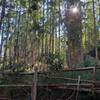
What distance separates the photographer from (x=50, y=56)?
1290 centimetres

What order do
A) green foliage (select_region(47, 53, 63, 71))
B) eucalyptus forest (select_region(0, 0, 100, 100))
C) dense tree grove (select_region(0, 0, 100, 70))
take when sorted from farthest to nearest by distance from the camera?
dense tree grove (select_region(0, 0, 100, 70)), green foliage (select_region(47, 53, 63, 71)), eucalyptus forest (select_region(0, 0, 100, 100))

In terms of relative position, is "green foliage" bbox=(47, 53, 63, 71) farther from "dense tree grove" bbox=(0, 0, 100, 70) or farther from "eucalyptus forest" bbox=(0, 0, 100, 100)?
"dense tree grove" bbox=(0, 0, 100, 70)

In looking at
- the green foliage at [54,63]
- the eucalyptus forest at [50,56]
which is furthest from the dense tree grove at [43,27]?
the green foliage at [54,63]

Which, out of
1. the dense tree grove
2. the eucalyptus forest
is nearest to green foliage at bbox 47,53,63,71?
the eucalyptus forest

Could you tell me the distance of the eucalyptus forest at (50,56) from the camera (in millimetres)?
7750

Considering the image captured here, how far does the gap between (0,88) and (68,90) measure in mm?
2570

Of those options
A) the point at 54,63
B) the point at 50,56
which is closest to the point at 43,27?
the point at 50,56

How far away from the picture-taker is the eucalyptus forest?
7750 mm

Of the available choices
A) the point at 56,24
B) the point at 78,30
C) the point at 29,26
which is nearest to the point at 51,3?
the point at 56,24

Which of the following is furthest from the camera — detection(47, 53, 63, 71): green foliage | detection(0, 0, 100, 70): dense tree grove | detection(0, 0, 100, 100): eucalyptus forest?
detection(0, 0, 100, 70): dense tree grove

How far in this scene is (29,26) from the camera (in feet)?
66.5

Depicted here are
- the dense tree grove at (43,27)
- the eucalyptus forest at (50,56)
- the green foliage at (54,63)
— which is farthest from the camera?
the dense tree grove at (43,27)

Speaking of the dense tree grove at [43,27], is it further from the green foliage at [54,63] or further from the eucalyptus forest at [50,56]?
the green foliage at [54,63]

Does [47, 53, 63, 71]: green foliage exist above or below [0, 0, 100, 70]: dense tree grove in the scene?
below
